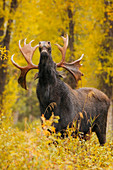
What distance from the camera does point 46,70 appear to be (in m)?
6.94

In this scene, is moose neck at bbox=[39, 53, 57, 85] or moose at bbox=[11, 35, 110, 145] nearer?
moose neck at bbox=[39, 53, 57, 85]

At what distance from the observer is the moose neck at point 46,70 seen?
6809 millimetres

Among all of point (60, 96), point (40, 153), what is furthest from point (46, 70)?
point (40, 153)

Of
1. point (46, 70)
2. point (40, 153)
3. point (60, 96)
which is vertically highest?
point (46, 70)

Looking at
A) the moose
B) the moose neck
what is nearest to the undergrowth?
the moose

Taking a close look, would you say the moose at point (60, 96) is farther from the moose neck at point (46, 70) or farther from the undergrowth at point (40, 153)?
the undergrowth at point (40, 153)

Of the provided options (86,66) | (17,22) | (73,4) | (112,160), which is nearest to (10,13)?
(17,22)

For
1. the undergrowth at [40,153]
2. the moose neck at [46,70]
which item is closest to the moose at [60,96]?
the moose neck at [46,70]

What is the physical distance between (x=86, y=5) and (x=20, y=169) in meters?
10.2

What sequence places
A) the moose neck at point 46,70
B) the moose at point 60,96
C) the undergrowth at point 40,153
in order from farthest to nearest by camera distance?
the moose at point 60,96 < the moose neck at point 46,70 < the undergrowth at point 40,153

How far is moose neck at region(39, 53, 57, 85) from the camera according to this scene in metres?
6.81

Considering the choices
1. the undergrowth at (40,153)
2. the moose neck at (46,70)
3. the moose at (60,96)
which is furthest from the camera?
Answer: the moose at (60,96)

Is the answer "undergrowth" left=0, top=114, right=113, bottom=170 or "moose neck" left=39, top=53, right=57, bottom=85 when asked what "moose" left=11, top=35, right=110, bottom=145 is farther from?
"undergrowth" left=0, top=114, right=113, bottom=170

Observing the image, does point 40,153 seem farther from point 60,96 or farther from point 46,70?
point 60,96
